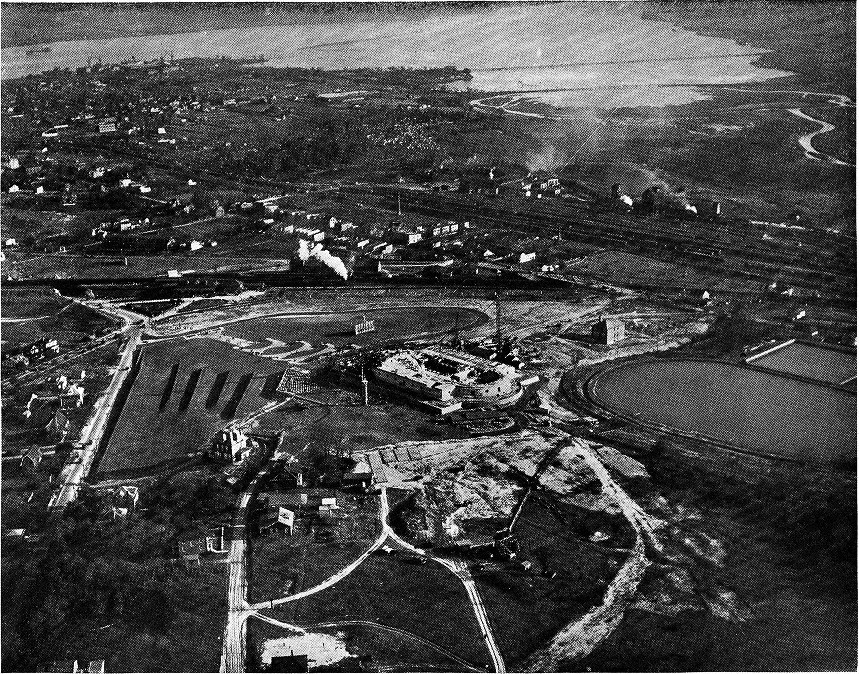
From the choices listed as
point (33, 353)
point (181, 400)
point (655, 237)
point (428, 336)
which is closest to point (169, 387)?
point (181, 400)

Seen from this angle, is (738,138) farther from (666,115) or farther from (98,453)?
(98,453)

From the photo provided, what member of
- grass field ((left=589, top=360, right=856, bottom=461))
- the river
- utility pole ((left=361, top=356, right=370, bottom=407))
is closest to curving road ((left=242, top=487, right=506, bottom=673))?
utility pole ((left=361, top=356, right=370, bottom=407))

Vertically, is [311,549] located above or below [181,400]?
below

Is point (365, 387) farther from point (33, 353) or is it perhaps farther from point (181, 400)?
point (33, 353)

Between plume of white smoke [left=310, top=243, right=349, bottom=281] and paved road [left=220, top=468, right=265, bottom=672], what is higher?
plume of white smoke [left=310, top=243, right=349, bottom=281]

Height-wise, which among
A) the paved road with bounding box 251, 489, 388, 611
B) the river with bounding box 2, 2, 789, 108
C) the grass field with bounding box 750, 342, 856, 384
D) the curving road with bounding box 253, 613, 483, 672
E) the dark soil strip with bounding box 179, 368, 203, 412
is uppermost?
the river with bounding box 2, 2, 789, 108

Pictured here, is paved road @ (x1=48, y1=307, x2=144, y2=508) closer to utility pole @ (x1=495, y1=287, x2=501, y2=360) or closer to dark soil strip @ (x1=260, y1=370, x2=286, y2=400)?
dark soil strip @ (x1=260, y1=370, x2=286, y2=400)

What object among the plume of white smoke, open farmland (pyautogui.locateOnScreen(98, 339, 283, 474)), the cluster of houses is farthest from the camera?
the plume of white smoke

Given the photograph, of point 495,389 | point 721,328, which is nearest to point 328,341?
point 495,389
